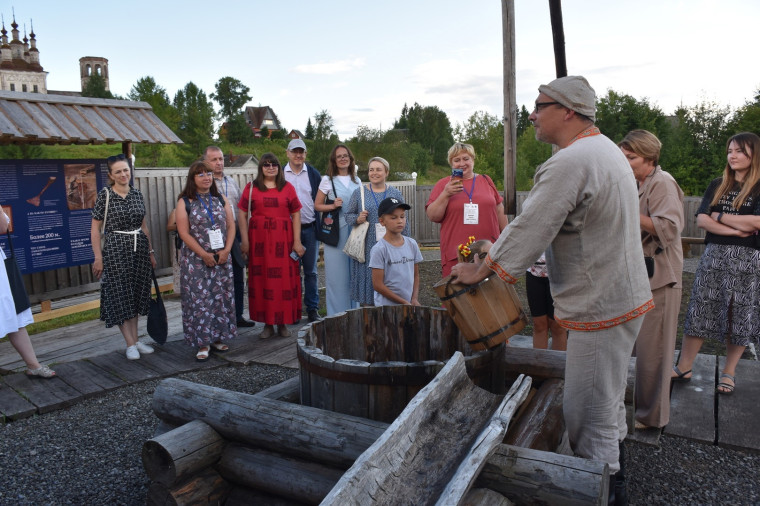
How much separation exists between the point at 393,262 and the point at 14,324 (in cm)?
310

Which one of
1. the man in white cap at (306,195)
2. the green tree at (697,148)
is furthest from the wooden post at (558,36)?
the green tree at (697,148)

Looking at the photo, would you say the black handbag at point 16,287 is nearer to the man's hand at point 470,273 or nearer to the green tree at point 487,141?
the man's hand at point 470,273

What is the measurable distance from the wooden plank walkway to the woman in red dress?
399 millimetres

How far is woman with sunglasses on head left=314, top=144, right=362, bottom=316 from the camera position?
20.2ft

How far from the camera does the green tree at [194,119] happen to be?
52406 mm

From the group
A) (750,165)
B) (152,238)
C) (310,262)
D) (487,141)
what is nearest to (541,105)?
(750,165)

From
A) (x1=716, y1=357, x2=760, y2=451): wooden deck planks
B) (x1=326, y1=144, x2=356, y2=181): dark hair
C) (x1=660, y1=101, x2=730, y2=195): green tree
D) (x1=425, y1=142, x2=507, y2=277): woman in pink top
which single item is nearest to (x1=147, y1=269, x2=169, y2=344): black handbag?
(x1=326, y1=144, x2=356, y2=181): dark hair

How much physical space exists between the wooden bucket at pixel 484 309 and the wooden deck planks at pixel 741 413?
1862mm

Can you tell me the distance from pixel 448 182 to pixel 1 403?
156 inches

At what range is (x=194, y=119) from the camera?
53.8 m

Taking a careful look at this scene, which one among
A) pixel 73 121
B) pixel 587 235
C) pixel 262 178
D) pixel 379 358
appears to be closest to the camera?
pixel 587 235

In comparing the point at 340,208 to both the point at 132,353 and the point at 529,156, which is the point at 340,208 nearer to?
the point at 132,353

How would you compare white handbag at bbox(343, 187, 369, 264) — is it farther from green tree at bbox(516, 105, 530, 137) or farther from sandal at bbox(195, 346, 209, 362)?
green tree at bbox(516, 105, 530, 137)

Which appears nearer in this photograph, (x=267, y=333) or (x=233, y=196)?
(x=267, y=333)
